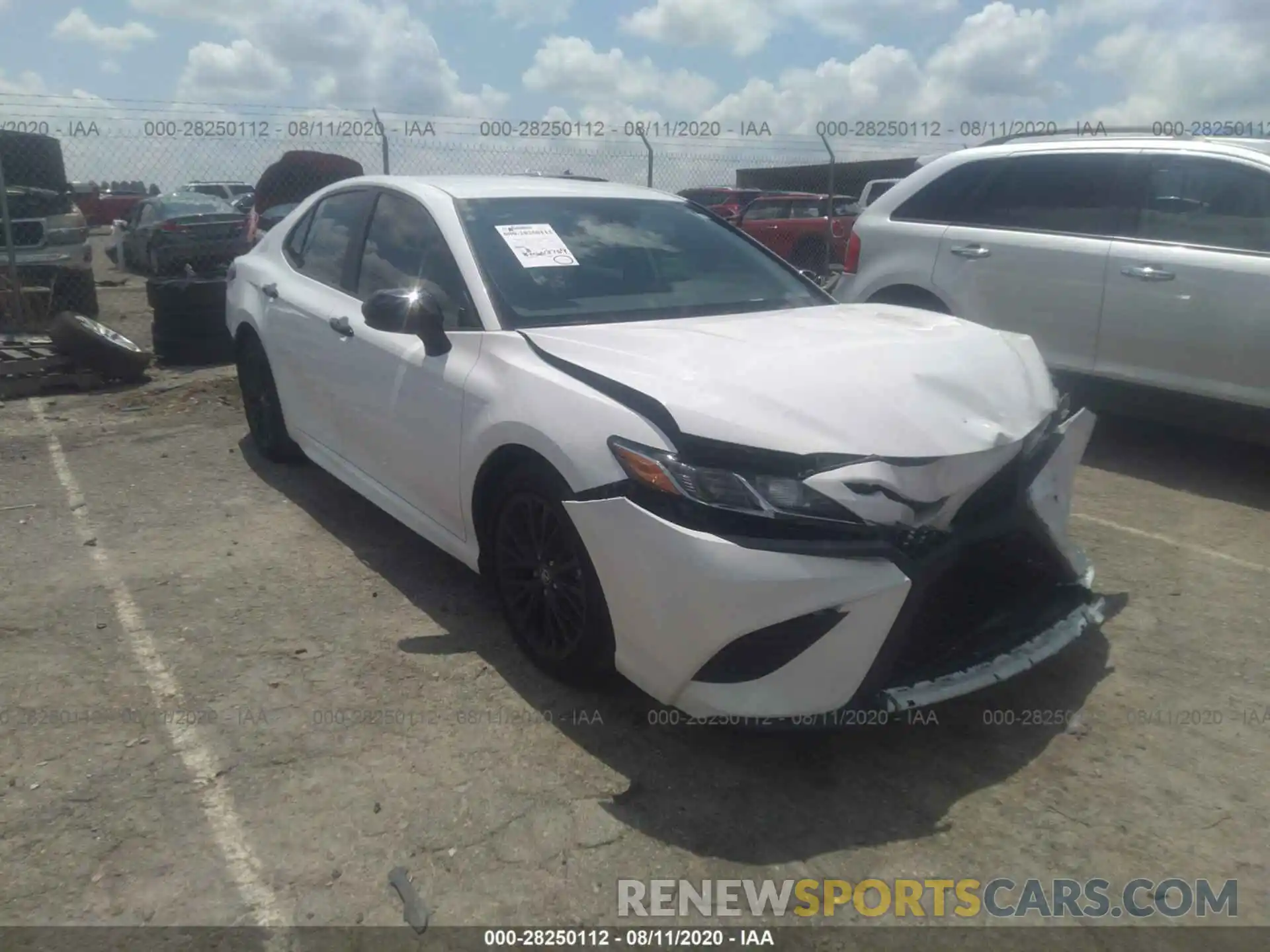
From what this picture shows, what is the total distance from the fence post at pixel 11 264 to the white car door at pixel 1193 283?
9249mm

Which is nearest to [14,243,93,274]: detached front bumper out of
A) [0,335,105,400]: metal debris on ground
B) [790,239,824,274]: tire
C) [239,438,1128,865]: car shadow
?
[0,335,105,400]: metal debris on ground

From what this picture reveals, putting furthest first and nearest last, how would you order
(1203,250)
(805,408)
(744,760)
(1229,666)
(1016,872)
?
(1203,250), (1229,666), (744,760), (805,408), (1016,872)

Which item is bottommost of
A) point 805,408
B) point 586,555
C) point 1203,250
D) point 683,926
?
point 683,926

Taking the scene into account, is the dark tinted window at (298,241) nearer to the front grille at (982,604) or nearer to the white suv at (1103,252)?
the white suv at (1103,252)

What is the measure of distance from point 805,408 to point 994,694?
124cm

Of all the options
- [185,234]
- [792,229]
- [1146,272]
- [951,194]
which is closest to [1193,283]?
[1146,272]

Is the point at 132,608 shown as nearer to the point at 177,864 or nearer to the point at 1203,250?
the point at 177,864

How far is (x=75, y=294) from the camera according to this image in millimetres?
10359

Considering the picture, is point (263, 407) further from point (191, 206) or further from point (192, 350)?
point (191, 206)

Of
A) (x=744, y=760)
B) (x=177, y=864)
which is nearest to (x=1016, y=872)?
(x=744, y=760)

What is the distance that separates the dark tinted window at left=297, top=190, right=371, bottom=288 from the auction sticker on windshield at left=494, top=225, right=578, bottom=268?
3.26 feet

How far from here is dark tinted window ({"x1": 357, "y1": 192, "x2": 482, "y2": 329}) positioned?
3627mm

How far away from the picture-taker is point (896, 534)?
2.58 metres

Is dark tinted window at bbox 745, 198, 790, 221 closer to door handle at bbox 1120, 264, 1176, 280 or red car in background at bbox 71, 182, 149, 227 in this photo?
door handle at bbox 1120, 264, 1176, 280
